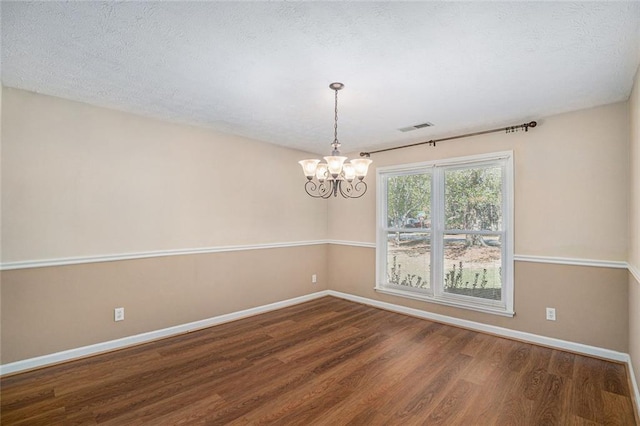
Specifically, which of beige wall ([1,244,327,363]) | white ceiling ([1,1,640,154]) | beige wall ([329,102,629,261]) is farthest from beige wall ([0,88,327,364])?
beige wall ([329,102,629,261])

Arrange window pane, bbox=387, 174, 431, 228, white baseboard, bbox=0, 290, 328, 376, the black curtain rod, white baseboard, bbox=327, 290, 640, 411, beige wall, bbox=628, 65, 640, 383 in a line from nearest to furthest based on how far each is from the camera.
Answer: beige wall, bbox=628, 65, 640, 383, white baseboard, bbox=0, 290, 328, 376, white baseboard, bbox=327, 290, 640, 411, the black curtain rod, window pane, bbox=387, 174, 431, 228

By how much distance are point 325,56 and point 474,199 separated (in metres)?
2.75

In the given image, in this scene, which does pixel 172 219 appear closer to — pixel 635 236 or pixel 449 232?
pixel 449 232

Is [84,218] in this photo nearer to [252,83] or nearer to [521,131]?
[252,83]

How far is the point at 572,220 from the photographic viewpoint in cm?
315

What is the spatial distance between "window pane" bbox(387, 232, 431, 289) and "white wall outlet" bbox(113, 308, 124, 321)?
351 cm

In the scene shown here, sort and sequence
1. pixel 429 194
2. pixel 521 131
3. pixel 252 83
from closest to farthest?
1. pixel 252 83
2. pixel 521 131
3. pixel 429 194

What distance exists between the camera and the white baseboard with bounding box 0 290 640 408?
8.91 ft

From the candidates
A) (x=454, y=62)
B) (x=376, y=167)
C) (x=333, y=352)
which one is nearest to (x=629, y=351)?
(x=333, y=352)

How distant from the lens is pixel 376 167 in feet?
15.7

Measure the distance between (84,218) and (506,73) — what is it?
13.1 ft

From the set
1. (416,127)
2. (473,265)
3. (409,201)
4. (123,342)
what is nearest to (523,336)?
(473,265)

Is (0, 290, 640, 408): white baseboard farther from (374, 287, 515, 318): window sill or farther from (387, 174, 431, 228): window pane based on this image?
(387, 174, 431, 228): window pane

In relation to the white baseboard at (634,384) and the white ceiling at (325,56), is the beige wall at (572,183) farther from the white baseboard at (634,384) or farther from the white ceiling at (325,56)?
the white baseboard at (634,384)
